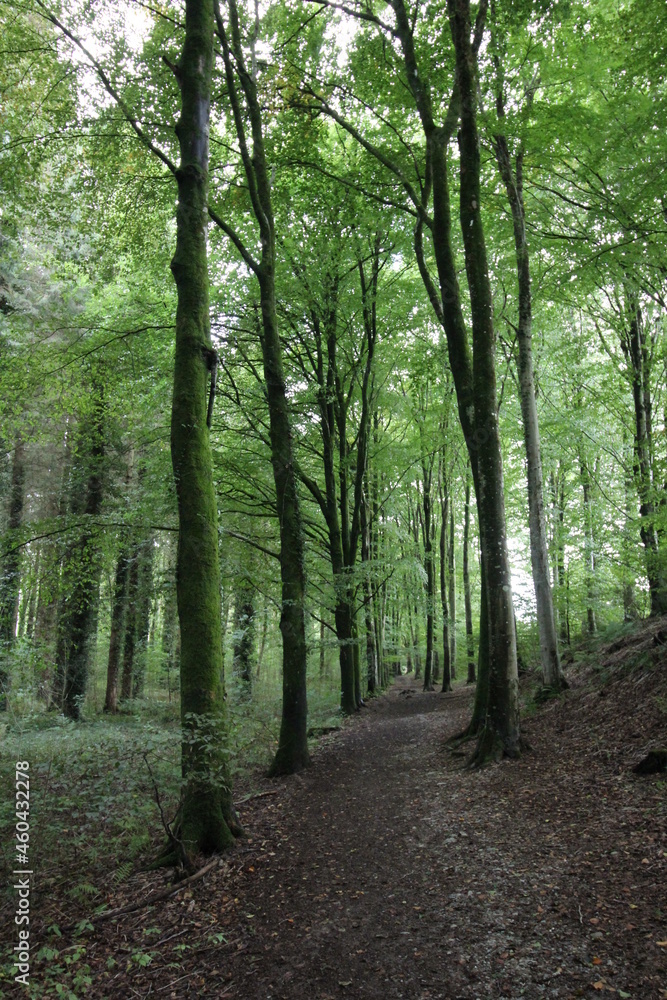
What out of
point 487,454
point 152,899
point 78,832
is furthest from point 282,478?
point 152,899

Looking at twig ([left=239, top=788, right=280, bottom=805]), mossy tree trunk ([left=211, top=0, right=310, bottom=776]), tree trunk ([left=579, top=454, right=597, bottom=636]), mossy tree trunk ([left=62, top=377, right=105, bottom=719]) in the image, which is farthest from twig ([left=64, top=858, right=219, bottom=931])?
tree trunk ([left=579, top=454, right=597, bottom=636])

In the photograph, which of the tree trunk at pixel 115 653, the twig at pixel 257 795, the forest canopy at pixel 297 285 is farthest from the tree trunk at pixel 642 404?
the tree trunk at pixel 115 653

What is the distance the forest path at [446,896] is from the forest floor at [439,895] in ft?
0.04

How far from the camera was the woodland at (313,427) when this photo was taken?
14.4 feet

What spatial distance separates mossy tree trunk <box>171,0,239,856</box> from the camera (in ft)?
16.3

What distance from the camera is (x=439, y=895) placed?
12.6 ft

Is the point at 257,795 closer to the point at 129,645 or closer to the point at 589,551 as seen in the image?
the point at 589,551

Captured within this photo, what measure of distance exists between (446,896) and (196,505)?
3.96 meters

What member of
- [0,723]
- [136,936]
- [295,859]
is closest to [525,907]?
[295,859]

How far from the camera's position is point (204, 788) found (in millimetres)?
5020

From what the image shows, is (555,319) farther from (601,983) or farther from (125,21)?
(601,983)

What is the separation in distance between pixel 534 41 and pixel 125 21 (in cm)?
641

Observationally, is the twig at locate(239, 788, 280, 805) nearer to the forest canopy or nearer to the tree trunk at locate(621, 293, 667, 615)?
the forest canopy

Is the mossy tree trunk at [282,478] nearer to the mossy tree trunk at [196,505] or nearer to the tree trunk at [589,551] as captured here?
the mossy tree trunk at [196,505]
